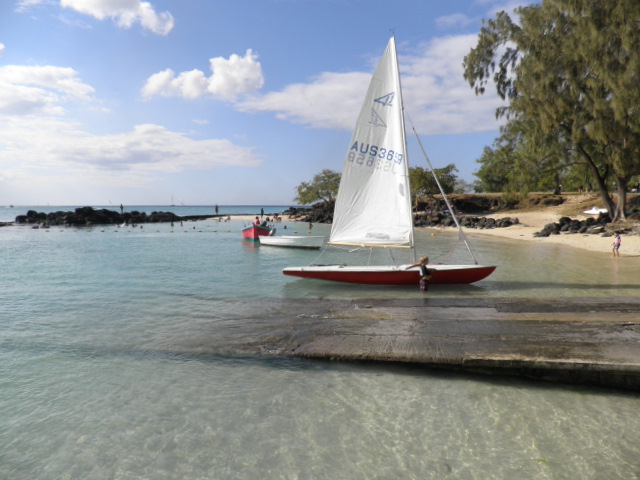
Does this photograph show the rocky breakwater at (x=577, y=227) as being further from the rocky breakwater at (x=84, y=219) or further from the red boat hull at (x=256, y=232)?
the rocky breakwater at (x=84, y=219)

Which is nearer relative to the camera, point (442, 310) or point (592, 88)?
Answer: point (442, 310)

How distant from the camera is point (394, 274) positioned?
16.7 meters

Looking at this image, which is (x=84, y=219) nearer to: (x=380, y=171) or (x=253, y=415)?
(x=380, y=171)

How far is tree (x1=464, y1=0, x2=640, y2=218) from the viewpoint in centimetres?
2875

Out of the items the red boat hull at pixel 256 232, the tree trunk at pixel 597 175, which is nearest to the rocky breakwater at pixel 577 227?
the tree trunk at pixel 597 175

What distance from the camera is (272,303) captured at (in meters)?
14.9

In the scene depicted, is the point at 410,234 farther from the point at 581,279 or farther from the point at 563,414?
the point at 563,414

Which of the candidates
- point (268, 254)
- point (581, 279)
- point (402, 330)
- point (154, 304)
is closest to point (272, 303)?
point (154, 304)

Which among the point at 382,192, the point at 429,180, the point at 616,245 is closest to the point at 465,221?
the point at 429,180

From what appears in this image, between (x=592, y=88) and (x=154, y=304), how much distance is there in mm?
36317

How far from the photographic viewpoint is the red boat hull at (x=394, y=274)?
1641 cm

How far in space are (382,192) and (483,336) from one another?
8637 millimetres

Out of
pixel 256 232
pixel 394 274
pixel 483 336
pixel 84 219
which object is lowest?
pixel 483 336

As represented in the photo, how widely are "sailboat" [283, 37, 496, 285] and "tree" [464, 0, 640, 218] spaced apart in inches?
874
